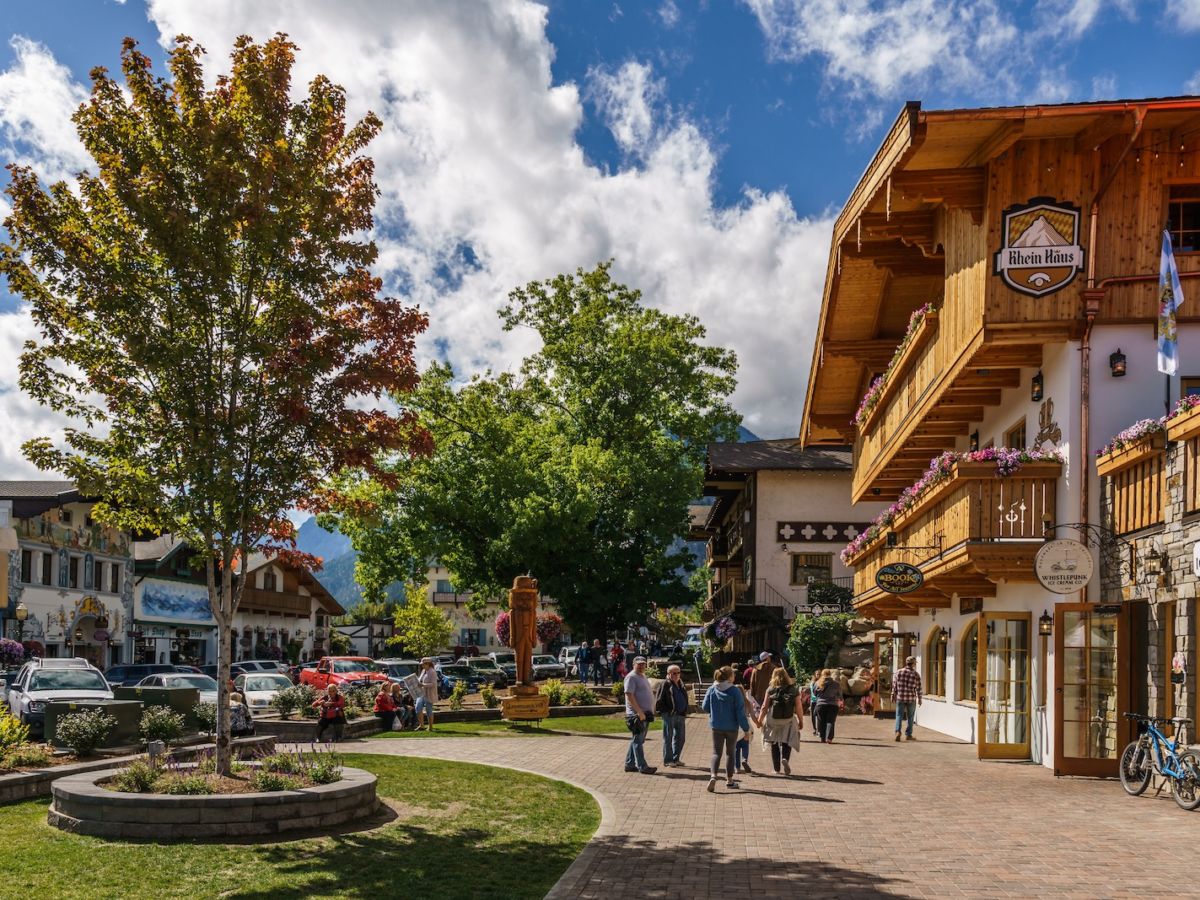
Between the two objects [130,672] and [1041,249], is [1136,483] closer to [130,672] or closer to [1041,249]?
[1041,249]

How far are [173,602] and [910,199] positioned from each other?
5021 cm

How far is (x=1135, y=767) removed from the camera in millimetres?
14430

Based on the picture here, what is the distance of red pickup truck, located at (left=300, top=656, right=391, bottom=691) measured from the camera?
3522cm

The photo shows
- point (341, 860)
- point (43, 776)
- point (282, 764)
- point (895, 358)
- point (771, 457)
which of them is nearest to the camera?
point (341, 860)

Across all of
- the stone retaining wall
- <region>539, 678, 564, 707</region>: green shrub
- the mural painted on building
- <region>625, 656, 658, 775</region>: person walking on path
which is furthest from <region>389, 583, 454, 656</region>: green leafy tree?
the stone retaining wall

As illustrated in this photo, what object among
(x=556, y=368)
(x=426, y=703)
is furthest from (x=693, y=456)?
(x=426, y=703)

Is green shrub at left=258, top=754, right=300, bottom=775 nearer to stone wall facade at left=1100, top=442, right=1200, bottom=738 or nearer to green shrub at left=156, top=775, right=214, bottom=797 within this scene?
green shrub at left=156, top=775, right=214, bottom=797

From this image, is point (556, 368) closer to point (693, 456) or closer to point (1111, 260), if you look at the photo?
point (693, 456)

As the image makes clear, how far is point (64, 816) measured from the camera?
1166 cm

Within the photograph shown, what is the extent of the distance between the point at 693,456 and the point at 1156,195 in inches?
1286

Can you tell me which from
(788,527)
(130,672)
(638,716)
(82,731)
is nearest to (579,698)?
(130,672)

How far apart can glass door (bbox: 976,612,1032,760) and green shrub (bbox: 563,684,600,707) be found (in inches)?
486

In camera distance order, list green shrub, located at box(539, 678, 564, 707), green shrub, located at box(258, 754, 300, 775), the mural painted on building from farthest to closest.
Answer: the mural painted on building
green shrub, located at box(539, 678, 564, 707)
green shrub, located at box(258, 754, 300, 775)

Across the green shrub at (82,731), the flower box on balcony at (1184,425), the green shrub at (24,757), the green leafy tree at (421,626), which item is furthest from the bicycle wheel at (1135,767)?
the green leafy tree at (421,626)
